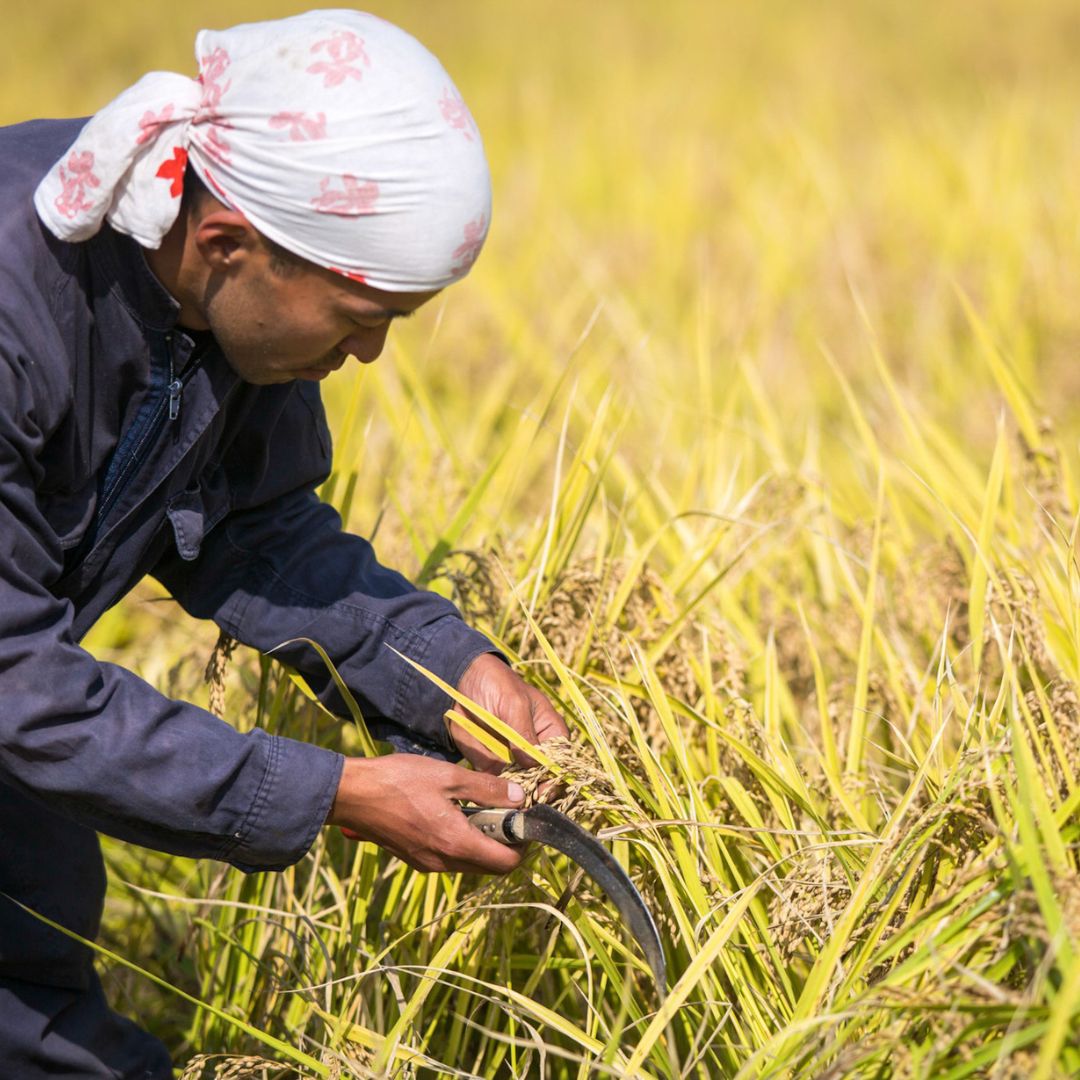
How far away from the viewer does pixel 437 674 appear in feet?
4.92

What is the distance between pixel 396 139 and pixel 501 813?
67cm

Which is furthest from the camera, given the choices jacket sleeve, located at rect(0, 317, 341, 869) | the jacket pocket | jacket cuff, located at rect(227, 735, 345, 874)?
the jacket pocket

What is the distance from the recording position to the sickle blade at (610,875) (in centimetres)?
123

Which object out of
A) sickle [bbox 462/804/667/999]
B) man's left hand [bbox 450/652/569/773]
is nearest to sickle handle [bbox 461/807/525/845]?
sickle [bbox 462/804/667/999]

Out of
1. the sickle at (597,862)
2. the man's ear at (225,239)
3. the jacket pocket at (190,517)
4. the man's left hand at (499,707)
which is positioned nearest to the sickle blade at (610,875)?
the sickle at (597,862)

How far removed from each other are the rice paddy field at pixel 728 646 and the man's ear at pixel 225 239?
0.57 metres

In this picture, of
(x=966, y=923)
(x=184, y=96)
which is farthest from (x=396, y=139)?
(x=966, y=923)

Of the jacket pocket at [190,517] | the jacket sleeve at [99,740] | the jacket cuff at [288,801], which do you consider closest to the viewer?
the jacket sleeve at [99,740]

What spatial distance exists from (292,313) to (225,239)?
0.09m

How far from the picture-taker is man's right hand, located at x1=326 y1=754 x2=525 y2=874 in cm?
129

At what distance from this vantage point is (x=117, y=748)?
118 centimetres

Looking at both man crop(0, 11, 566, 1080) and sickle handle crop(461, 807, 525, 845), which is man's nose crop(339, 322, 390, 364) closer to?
man crop(0, 11, 566, 1080)

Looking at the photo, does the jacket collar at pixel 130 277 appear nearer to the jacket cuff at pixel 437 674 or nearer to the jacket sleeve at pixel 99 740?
the jacket sleeve at pixel 99 740

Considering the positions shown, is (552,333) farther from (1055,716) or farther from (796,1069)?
(796,1069)
